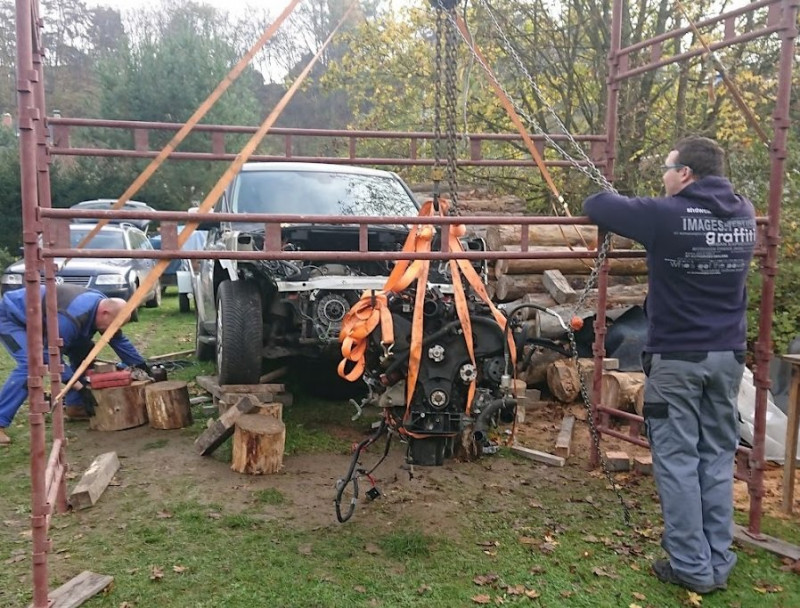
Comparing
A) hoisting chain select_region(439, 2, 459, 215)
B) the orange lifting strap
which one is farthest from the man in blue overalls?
hoisting chain select_region(439, 2, 459, 215)

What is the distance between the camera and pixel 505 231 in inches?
310

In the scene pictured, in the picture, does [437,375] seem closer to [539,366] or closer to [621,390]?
[621,390]

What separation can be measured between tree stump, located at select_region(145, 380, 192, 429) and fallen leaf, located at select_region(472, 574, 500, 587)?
3245 mm

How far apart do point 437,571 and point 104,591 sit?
1.55m

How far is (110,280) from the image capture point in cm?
1161

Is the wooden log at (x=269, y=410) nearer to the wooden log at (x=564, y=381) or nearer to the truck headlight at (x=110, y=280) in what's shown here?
the wooden log at (x=564, y=381)

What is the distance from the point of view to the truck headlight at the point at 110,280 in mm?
11539

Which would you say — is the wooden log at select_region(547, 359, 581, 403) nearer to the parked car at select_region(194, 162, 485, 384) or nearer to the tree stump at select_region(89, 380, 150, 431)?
the parked car at select_region(194, 162, 485, 384)

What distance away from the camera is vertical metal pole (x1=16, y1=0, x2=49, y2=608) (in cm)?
302

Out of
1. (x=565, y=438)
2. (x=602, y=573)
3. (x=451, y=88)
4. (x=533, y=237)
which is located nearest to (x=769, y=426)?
(x=565, y=438)

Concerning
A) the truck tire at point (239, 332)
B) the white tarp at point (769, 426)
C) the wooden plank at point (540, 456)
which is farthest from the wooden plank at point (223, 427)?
the white tarp at point (769, 426)

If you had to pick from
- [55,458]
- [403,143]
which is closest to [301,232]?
[55,458]

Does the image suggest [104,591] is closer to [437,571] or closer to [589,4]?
[437,571]

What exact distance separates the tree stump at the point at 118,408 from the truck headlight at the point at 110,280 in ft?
20.3
